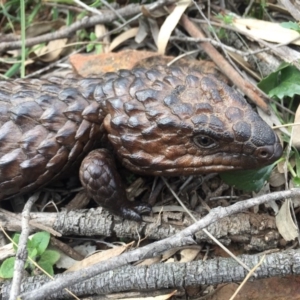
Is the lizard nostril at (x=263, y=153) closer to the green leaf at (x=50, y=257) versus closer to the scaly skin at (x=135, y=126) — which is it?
the scaly skin at (x=135, y=126)

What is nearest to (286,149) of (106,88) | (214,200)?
(214,200)

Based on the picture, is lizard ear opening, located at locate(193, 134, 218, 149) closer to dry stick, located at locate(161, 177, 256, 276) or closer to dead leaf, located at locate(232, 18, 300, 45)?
dry stick, located at locate(161, 177, 256, 276)

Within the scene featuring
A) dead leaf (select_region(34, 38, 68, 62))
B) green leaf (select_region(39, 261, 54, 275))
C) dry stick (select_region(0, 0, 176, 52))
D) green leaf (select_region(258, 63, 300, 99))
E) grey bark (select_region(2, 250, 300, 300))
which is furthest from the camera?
dead leaf (select_region(34, 38, 68, 62))

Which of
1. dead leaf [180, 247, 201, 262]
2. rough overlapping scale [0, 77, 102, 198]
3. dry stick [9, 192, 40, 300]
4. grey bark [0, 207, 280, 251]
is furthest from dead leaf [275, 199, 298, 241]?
dry stick [9, 192, 40, 300]

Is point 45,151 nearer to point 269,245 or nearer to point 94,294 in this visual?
point 94,294

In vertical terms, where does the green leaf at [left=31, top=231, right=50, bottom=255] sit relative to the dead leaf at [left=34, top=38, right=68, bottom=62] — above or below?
below

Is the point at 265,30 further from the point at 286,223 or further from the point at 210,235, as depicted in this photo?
the point at 210,235

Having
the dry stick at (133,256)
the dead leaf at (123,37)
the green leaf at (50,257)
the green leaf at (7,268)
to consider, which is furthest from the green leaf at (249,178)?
the dead leaf at (123,37)

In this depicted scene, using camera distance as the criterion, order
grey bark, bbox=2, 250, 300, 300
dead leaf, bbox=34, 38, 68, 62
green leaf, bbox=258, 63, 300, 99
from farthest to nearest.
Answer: dead leaf, bbox=34, 38, 68, 62 < green leaf, bbox=258, 63, 300, 99 < grey bark, bbox=2, 250, 300, 300
